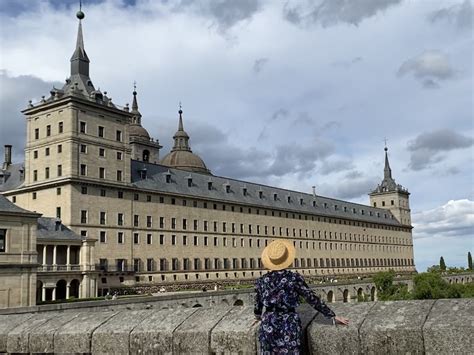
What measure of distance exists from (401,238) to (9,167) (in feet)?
332

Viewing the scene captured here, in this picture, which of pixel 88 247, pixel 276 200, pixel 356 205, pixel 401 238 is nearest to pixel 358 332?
pixel 88 247

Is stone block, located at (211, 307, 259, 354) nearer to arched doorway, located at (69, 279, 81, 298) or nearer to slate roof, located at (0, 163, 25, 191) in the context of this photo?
arched doorway, located at (69, 279, 81, 298)

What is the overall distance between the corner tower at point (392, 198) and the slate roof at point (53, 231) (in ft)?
335

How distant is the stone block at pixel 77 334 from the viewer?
269 inches

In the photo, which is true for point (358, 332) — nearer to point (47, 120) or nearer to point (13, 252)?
point (13, 252)

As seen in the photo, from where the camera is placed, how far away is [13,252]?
38281mm

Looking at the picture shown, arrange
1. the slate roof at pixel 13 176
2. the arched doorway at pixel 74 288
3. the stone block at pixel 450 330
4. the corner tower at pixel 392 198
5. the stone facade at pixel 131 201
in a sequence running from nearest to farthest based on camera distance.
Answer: the stone block at pixel 450 330 → the arched doorway at pixel 74 288 → the stone facade at pixel 131 201 → the slate roof at pixel 13 176 → the corner tower at pixel 392 198

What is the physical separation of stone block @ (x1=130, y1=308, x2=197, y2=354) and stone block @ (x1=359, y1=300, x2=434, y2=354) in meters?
2.27

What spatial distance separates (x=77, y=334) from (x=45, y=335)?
23.7 inches

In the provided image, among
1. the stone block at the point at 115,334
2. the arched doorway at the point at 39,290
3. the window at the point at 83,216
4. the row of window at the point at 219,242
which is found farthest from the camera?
the row of window at the point at 219,242

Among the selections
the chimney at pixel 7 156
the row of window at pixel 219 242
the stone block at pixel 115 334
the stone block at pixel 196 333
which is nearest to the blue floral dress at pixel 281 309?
the stone block at pixel 196 333

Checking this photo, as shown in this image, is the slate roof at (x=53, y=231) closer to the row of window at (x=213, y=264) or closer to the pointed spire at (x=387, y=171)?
the row of window at (x=213, y=264)

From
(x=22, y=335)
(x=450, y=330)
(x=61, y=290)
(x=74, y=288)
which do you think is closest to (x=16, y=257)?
(x=61, y=290)

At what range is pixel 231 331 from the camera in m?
5.91
